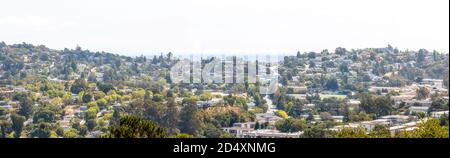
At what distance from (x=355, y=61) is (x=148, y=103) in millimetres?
24094

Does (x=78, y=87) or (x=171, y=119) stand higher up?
(x=78, y=87)

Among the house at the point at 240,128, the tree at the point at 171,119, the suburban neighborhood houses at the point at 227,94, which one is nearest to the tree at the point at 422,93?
the suburban neighborhood houses at the point at 227,94

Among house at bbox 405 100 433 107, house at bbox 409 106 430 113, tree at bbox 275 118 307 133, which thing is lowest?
tree at bbox 275 118 307 133

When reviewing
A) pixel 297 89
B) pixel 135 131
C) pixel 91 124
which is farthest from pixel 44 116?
pixel 135 131

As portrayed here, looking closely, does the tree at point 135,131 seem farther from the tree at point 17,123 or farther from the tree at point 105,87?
the tree at point 105,87

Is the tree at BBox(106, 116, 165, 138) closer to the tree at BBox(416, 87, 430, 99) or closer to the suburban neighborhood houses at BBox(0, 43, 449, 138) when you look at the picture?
the suburban neighborhood houses at BBox(0, 43, 449, 138)

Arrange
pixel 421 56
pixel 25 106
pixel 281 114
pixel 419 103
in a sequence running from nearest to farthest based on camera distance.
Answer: pixel 25 106 → pixel 281 114 → pixel 419 103 → pixel 421 56

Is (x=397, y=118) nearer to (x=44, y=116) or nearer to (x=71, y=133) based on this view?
(x=71, y=133)

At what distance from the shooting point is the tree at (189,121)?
2703cm

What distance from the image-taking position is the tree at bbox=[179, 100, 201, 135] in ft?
88.7

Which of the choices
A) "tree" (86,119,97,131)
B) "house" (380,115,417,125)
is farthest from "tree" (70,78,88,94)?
"house" (380,115,417,125)

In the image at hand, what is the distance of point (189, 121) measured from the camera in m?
27.7

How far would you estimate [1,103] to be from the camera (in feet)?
115
